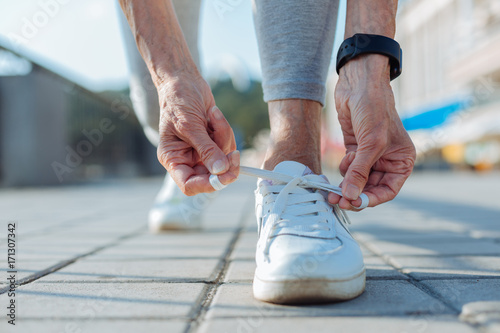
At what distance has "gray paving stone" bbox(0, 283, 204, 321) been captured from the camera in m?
0.82

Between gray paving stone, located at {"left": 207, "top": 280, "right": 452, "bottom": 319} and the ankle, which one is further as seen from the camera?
the ankle

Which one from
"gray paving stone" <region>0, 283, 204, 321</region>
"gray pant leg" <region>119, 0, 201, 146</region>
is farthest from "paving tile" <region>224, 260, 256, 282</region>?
"gray pant leg" <region>119, 0, 201, 146</region>

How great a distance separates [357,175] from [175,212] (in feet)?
3.83

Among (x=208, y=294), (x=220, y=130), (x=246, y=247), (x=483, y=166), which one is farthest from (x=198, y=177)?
(x=483, y=166)

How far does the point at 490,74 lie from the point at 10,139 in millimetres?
12630

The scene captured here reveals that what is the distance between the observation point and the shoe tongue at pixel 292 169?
1.09 m

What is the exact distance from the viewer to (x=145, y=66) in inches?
75.5

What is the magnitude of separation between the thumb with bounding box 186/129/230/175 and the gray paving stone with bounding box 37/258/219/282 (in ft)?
1.09

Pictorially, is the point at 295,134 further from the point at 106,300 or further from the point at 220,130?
the point at 106,300

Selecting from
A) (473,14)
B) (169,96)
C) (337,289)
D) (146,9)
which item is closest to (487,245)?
(337,289)

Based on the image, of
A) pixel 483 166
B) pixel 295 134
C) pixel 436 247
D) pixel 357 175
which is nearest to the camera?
pixel 357 175

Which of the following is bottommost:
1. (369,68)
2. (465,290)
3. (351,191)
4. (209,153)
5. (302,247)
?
(465,290)

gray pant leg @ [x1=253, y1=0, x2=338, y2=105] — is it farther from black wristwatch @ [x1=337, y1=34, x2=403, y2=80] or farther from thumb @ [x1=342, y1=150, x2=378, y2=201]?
thumb @ [x1=342, y1=150, x2=378, y2=201]

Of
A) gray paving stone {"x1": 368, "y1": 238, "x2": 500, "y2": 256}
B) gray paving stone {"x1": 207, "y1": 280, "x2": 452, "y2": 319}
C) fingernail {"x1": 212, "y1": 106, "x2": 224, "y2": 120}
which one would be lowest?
gray paving stone {"x1": 368, "y1": 238, "x2": 500, "y2": 256}
